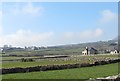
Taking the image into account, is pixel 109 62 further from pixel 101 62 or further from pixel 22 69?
pixel 22 69

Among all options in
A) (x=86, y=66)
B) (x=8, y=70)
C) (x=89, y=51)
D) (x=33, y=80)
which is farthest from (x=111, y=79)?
(x=89, y=51)

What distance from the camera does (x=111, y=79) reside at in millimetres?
20750

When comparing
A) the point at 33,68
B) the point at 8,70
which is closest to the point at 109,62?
the point at 33,68

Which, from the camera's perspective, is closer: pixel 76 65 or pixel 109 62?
pixel 76 65

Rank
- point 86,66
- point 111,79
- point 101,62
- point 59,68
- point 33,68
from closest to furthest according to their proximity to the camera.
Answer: point 111,79 < point 33,68 < point 59,68 < point 86,66 < point 101,62

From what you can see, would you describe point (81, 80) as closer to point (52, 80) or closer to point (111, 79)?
point (52, 80)

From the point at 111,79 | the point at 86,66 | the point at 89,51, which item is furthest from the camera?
the point at 89,51

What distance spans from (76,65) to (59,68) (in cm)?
364

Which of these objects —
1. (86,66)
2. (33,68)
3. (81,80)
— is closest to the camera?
(81,80)

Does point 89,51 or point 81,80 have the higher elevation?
point 89,51

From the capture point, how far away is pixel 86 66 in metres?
46.9

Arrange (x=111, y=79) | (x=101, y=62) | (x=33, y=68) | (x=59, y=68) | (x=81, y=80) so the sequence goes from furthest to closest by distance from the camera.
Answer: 1. (x=101, y=62)
2. (x=59, y=68)
3. (x=33, y=68)
4. (x=81, y=80)
5. (x=111, y=79)

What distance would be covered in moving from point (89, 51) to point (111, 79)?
96486 mm

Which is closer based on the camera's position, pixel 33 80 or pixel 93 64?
pixel 33 80
